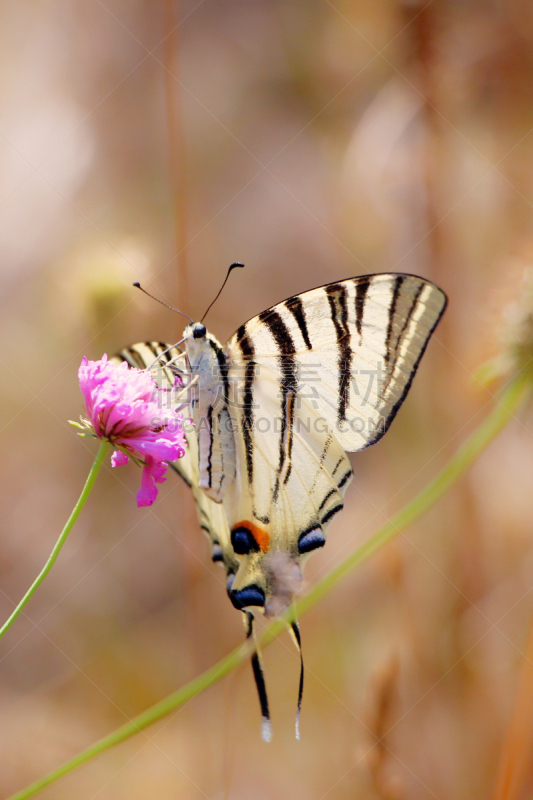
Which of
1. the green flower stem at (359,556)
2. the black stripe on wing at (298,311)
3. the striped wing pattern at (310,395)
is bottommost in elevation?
the green flower stem at (359,556)

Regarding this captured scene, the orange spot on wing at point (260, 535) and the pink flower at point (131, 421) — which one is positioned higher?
the pink flower at point (131, 421)

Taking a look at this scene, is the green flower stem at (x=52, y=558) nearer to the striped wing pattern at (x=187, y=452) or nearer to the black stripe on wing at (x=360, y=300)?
the striped wing pattern at (x=187, y=452)

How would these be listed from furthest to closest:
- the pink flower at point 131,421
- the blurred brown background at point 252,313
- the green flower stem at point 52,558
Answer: the blurred brown background at point 252,313 < the pink flower at point 131,421 < the green flower stem at point 52,558

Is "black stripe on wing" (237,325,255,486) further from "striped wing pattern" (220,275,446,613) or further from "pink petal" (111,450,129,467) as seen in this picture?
"pink petal" (111,450,129,467)

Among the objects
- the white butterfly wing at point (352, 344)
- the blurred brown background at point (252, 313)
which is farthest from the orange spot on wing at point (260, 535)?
the blurred brown background at point (252, 313)

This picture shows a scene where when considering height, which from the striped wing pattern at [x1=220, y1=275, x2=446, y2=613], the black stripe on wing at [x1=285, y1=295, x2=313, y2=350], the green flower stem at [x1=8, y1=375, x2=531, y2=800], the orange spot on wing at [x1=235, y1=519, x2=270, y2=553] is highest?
the black stripe on wing at [x1=285, y1=295, x2=313, y2=350]

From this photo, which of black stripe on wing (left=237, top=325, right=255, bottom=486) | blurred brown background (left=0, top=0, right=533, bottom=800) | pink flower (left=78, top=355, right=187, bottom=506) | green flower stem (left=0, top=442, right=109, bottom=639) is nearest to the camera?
green flower stem (left=0, top=442, right=109, bottom=639)

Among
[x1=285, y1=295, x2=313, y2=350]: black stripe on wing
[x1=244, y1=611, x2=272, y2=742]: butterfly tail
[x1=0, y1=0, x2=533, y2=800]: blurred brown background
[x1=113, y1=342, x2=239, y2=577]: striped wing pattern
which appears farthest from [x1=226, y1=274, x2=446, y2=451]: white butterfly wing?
[x1=0, y1=0, x2=533, y2=800]: blurred brown background
